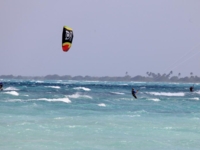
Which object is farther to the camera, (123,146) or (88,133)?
(88,133)

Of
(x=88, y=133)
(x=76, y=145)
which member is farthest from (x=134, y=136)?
(x=76, y=145)

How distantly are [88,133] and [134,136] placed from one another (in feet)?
5.84

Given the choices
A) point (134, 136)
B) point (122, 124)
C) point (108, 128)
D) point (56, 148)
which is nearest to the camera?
point (56, 148)

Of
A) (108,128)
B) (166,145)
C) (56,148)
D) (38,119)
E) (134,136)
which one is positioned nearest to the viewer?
(56,148)

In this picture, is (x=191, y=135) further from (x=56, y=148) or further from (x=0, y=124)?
(x=0, y=124)

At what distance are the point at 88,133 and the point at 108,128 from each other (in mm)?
1762

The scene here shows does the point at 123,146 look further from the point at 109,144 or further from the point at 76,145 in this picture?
the point at 76,145

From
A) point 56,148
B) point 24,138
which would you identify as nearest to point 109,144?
point 56,148

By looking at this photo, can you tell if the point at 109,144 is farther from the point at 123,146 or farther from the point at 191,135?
the point at 191,135

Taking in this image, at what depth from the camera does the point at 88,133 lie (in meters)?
17.3

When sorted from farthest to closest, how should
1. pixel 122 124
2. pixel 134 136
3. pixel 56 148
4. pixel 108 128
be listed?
pixel 122 124 < pixel 108 128 < pixel 134 136 < pixel 56 148

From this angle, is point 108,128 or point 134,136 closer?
point 134,136

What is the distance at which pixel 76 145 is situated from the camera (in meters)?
14.7

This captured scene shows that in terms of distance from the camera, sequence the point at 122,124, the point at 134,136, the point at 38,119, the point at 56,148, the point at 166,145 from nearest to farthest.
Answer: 1. the point at 56,148
2. the point at 166,145
3. the point at 134,136
4. the point at 122,124
5. the point at 38,119
